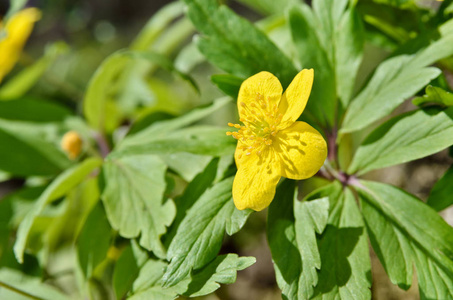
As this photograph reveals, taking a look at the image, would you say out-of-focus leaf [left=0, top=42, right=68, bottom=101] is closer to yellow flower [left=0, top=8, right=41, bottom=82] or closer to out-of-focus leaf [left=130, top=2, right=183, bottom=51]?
yellow flower [left=0, top=8, right=41, bottom=82]

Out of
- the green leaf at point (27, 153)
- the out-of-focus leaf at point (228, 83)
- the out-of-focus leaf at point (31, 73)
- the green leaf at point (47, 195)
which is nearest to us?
the out-of-focus leaf at point (228, 83)

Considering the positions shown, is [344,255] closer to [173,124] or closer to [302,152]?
[302,152]

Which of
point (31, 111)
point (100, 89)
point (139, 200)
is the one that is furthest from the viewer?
point (31, 111)

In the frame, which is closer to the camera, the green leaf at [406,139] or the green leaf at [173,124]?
the green leaf at [406,139]

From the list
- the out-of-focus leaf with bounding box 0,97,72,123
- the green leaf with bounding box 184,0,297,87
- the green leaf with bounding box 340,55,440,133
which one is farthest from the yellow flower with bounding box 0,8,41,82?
the green leaf with bounding box 340,55,440,133

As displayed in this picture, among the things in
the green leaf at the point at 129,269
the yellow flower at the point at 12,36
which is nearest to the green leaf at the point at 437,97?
the green leaf at the point at 129,269

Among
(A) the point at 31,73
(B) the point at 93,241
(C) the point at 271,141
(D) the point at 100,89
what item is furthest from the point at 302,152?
(A) the point at 31,73

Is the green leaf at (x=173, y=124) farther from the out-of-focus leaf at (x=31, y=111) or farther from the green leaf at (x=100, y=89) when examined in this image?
the out-of-focus leaf at (x=31, y=111)
